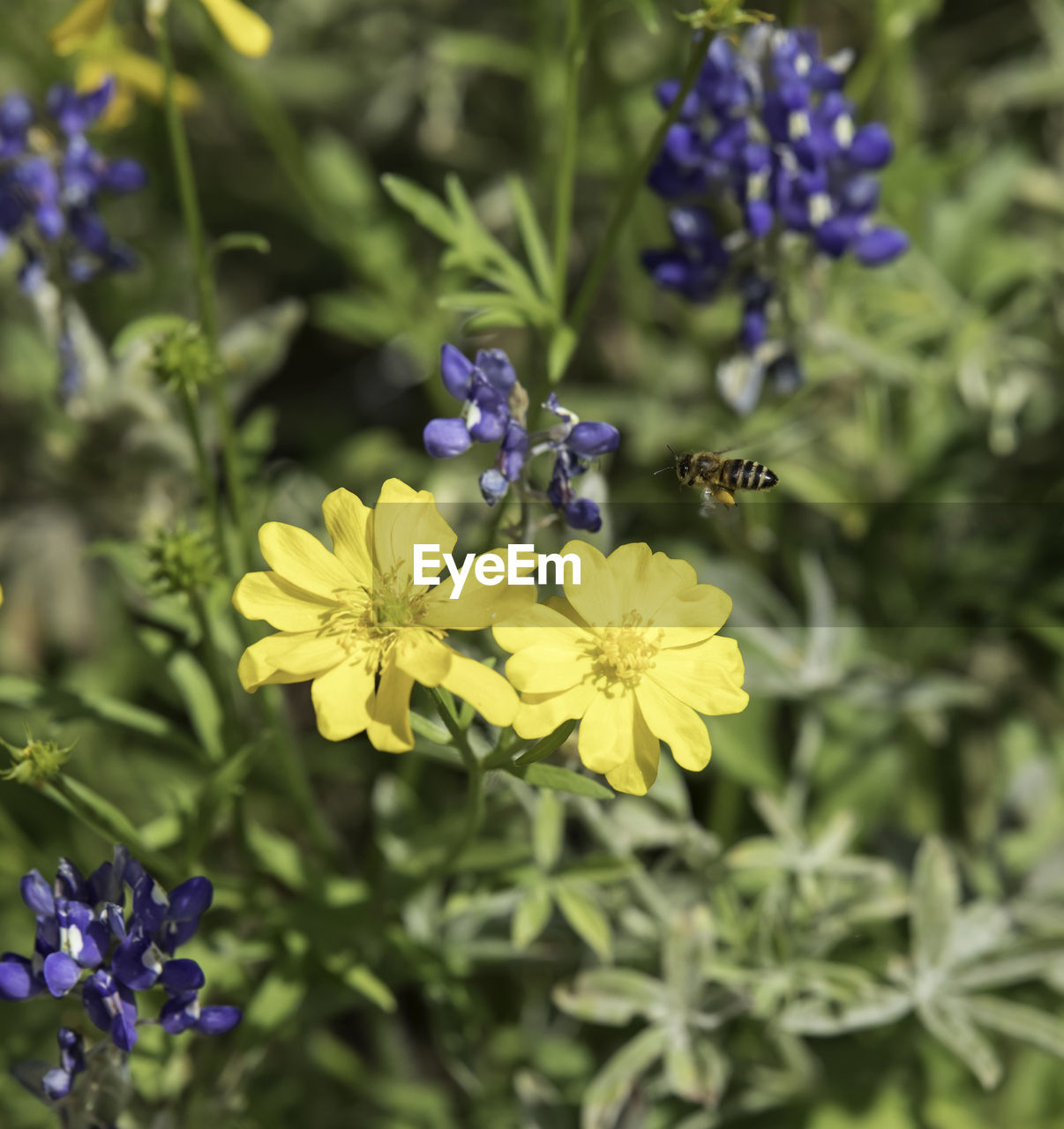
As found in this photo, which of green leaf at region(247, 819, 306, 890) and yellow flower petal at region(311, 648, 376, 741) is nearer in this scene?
yellow flower petal at region(311, 648, 376, 741)

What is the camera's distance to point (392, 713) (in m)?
1.62

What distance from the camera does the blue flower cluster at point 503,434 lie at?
1899mm

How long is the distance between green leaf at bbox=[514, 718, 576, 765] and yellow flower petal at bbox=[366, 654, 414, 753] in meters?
0.22

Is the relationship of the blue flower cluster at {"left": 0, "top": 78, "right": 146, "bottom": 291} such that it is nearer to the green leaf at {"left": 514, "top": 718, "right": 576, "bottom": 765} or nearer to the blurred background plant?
the blurred background plant

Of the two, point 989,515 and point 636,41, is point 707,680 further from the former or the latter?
point 636,41

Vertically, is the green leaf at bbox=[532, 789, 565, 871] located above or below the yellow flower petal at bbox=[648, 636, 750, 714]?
below

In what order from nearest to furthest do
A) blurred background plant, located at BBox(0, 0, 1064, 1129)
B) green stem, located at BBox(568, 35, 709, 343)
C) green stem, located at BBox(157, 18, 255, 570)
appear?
green stem, located at BBox(568, 35, 709, 343), green stem, located at BBox(157, 18, 255, 570), blurred background plant, located at BBox(0, 0, 1064, 1129)

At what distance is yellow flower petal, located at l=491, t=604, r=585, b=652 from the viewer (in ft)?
5.64

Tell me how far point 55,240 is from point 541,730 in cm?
185

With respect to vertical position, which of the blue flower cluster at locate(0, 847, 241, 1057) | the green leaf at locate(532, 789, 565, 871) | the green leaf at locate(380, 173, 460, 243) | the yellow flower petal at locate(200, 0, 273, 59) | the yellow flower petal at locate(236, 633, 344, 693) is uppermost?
the yellow flower petal at locate(200, 0, 273, 59)

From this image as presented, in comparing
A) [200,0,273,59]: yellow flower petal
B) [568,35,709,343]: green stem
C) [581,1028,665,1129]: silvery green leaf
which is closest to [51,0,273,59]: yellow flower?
[200,0,273,59]: yellow flower petal

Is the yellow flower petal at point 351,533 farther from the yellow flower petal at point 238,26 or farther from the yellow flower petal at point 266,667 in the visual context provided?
the yellow flower petal at point 238,26

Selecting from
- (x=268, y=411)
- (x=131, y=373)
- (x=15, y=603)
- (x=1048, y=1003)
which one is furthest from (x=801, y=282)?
(x=15, y=603)

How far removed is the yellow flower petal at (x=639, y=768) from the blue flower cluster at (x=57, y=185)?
6.16ft
